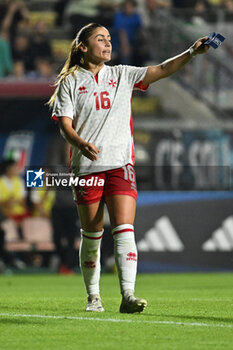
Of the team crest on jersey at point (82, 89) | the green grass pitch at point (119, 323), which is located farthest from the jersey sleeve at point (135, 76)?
the green grass pitch at point (119, 323)

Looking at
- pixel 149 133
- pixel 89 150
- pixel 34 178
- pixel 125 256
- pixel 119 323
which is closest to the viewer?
pixel 119 323

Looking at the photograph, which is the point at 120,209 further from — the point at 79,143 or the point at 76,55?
the point at 76,55

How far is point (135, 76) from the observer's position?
705 cm

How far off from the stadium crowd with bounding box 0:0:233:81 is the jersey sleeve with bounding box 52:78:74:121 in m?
11.1

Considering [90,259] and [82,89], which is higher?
[82,89]

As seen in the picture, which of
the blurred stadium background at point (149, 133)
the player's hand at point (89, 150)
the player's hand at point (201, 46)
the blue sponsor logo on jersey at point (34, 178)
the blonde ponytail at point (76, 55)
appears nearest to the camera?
the player's hand at point (89, 150)

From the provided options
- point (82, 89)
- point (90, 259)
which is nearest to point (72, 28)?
point (82, 89)

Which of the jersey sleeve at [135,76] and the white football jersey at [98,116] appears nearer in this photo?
the white football jersey at [98,116]

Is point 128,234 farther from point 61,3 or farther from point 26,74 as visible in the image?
point 61,3

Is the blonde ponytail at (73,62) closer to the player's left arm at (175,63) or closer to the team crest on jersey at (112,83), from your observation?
the team crest on jersey at (112,83)

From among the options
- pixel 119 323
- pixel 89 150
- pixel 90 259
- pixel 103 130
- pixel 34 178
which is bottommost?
pixel 119 323

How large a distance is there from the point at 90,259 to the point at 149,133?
31.9ft

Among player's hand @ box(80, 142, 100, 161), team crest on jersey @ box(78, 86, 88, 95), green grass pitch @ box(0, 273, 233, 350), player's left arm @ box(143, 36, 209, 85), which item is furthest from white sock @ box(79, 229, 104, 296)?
player's left arm @ box(143, 36, 209, 85)

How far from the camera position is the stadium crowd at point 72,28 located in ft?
61.9
